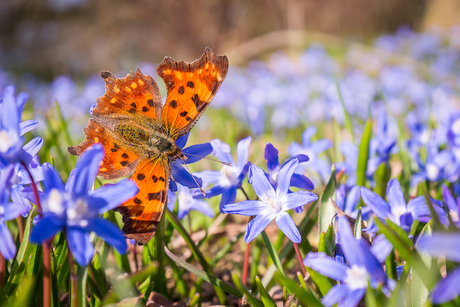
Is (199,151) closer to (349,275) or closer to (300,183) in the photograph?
(300,183)

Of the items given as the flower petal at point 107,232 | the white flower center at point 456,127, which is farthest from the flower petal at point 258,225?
the white flower center at point 456,127

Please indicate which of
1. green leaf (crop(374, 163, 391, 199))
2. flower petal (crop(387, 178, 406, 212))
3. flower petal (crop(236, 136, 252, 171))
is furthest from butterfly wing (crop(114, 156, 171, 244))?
green leaf (crop(374, 163, 391, 199))

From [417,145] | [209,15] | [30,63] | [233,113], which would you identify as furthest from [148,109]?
[30,63]

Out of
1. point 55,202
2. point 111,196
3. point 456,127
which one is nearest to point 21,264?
point 55,202

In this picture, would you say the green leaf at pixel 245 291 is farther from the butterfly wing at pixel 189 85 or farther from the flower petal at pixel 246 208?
the butterfly wing at pixel 189 85

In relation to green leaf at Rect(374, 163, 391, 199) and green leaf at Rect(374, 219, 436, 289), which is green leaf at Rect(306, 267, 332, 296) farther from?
green leaf at Rect(374, 163, 391, 199)
